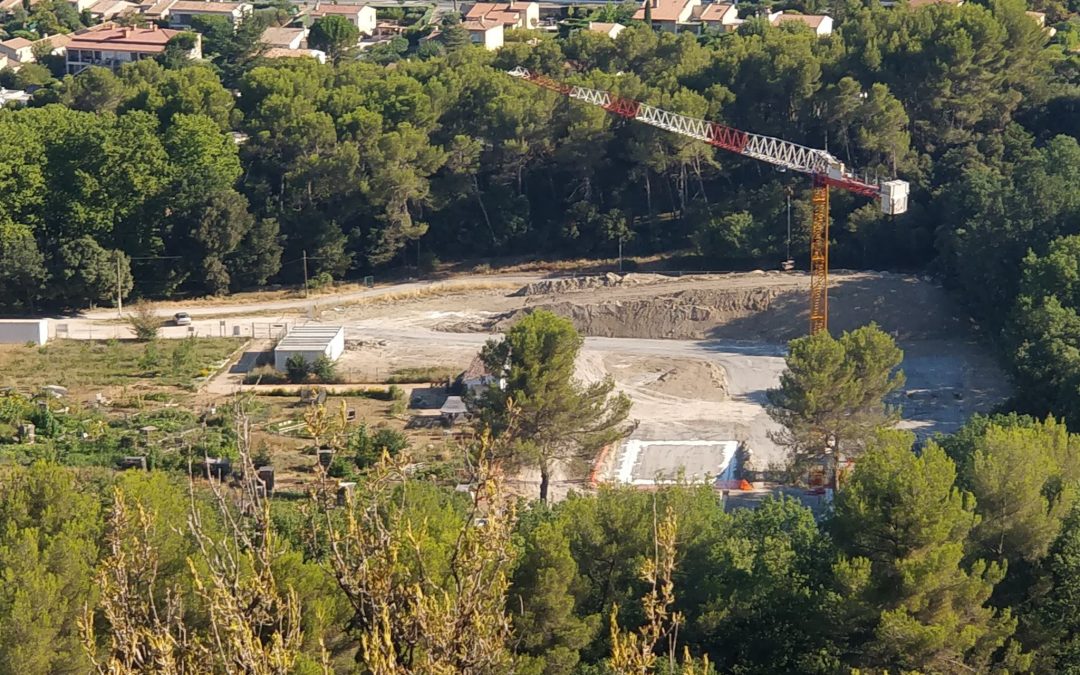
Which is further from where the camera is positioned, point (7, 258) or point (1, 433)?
point (7, 258)

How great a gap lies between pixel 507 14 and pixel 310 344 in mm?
37322

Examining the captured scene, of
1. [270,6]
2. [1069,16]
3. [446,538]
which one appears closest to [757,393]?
[446,538]

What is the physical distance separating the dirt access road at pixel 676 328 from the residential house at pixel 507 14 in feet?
90.1

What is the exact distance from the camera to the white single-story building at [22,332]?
42.1 metres

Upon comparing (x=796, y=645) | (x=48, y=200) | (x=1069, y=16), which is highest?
(x=1069, y=16)

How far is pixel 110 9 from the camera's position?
3231 inches

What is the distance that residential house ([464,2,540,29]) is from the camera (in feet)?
242

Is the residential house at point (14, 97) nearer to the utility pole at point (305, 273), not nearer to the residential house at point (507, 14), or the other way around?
the utility pole at point (305, 273)

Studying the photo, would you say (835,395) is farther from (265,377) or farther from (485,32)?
(485,32)

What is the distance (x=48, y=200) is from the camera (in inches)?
1837

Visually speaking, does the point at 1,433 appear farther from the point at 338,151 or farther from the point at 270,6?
the point at 270,6

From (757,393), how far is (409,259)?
46.9ft

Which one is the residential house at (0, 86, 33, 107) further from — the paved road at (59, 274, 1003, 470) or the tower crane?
the tower crane

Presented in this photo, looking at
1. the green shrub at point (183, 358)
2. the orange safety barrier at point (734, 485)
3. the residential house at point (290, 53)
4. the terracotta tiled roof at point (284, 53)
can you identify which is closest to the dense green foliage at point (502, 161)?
the green shrub at point (183, 358)
